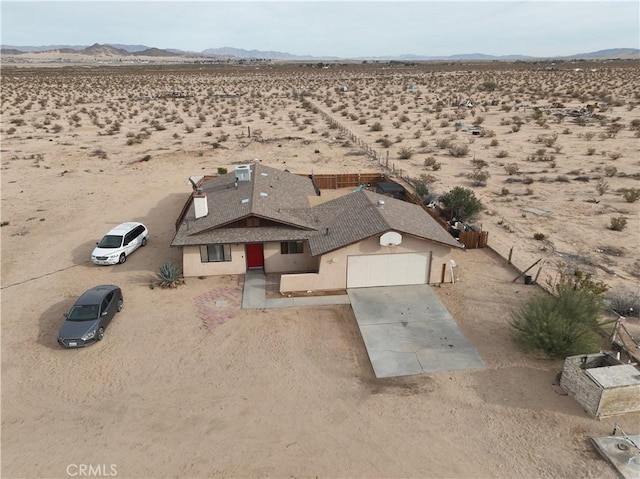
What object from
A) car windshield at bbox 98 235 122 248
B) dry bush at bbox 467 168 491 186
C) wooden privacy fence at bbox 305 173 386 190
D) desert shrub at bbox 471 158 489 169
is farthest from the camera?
desert shrub at bbox 471 158 489 169

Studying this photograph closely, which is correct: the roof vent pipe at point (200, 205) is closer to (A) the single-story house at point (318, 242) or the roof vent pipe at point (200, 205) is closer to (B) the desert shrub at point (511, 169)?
(A) the single-story house at point (318, 242)

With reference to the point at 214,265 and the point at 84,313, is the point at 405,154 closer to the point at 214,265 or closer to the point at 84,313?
the point at 214,265

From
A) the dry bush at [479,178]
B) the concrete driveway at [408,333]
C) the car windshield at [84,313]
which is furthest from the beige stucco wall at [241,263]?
the dry bush at [479,178]

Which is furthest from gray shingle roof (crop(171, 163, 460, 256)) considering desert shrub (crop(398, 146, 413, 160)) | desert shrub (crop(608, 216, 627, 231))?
desert shrub (crop(398, 146, 413, 160))

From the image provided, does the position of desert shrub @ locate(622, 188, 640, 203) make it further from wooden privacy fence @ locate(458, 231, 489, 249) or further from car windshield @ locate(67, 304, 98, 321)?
car windshield @ locate(67, 304, 98, 321)

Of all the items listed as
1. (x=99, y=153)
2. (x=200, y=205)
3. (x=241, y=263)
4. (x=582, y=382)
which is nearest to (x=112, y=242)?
(x=200, y=205)

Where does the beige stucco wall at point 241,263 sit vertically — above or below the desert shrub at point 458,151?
below

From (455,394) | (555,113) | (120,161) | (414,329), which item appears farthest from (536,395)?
(555,113)
